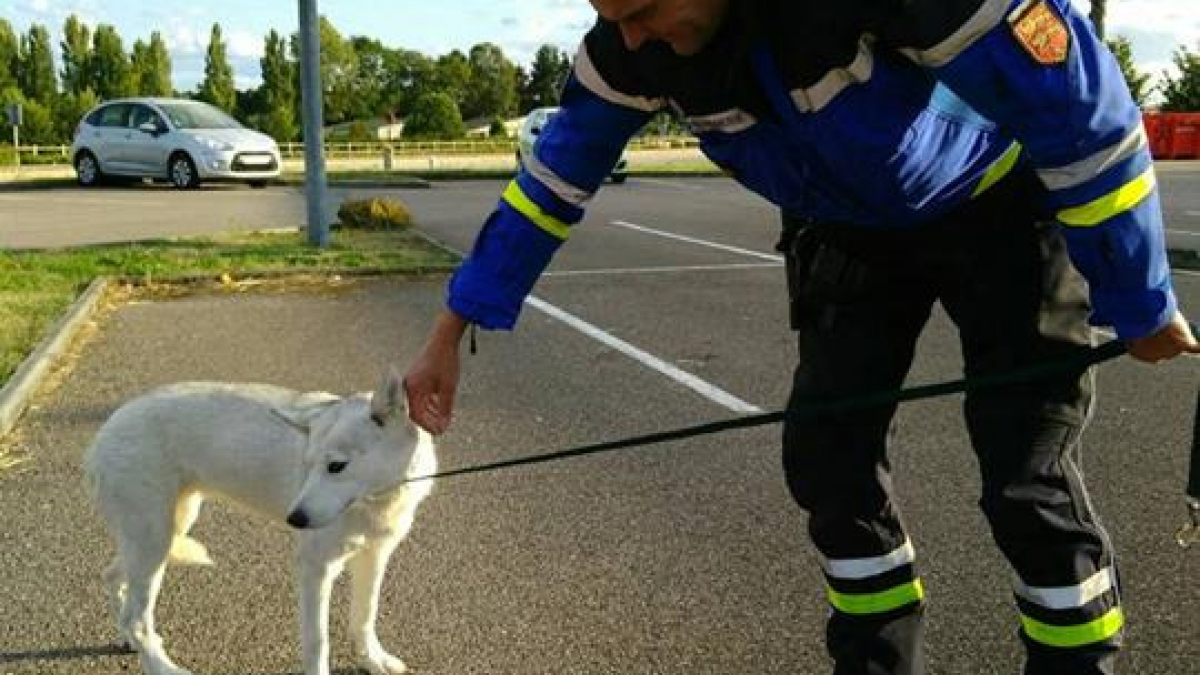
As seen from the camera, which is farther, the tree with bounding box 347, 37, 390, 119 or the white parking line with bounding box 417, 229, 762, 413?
the tree with bounding box 347, 37, 390, 119

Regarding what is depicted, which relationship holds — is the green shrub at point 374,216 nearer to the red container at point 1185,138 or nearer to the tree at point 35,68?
the red container at point 1185,138

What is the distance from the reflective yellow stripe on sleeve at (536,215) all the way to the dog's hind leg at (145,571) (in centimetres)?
139

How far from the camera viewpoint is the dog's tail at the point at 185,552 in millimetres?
3213

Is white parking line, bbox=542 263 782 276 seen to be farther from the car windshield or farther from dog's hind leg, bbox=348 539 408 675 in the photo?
the car windshield

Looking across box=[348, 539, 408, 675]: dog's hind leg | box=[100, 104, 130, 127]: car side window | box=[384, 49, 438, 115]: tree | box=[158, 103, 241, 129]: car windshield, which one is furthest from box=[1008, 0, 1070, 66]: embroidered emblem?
box=[384, 49, 438, 115]: tree

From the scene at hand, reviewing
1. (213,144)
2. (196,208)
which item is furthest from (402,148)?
(196,208)

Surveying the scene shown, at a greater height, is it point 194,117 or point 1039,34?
point 1039,34

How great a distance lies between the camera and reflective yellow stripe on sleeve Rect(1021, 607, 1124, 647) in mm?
2168

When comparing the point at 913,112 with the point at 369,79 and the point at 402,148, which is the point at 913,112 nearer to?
the point at 402,148

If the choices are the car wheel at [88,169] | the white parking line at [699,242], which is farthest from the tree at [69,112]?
the white parking line at [699,242]

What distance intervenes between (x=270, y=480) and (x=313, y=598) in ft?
1.17

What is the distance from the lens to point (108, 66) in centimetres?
5122

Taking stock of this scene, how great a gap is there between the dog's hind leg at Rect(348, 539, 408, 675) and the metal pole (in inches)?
324

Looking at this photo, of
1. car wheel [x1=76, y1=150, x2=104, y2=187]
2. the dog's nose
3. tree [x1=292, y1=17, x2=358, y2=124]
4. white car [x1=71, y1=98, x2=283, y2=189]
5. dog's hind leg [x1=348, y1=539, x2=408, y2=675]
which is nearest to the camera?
the dog's nose
